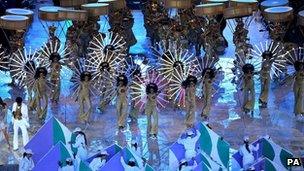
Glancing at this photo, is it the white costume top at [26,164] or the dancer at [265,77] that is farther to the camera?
the dancer at [265,77]

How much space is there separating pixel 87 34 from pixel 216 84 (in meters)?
3.30

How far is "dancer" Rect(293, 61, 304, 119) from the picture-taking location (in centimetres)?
2078

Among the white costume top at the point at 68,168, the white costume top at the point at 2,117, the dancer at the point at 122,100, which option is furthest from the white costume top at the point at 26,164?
the dancer at the point at 122,100

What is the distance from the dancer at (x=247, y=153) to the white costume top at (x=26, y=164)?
365 cm

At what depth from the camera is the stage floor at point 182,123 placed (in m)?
19.9

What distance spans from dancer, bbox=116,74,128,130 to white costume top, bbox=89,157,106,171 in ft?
8.71

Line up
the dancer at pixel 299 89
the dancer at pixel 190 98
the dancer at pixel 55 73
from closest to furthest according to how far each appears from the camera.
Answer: the dancer at pixel 190 98
the dancer at pixel 299 89
the dancer at pixel 55 73

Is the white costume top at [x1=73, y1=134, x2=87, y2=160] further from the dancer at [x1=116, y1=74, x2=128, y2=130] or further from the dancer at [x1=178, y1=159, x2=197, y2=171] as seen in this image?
the dancer at [x1=116, y1=74, x2=128, y2=130]

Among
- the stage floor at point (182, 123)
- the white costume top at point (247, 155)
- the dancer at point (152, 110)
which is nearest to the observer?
the white costume top at point (247, 155)

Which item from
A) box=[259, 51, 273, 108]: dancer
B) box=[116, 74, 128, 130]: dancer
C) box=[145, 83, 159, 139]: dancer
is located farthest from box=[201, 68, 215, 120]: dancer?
box=[116, 74, 128, 130]: dancer

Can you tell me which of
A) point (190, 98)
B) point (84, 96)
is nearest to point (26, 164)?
point (84, 96)

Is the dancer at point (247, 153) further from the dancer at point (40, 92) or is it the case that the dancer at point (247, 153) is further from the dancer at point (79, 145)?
the dancer at point (40, 92)

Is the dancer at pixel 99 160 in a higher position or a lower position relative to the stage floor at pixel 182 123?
higher

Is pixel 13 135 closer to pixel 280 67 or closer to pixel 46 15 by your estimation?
pixel 46 15
